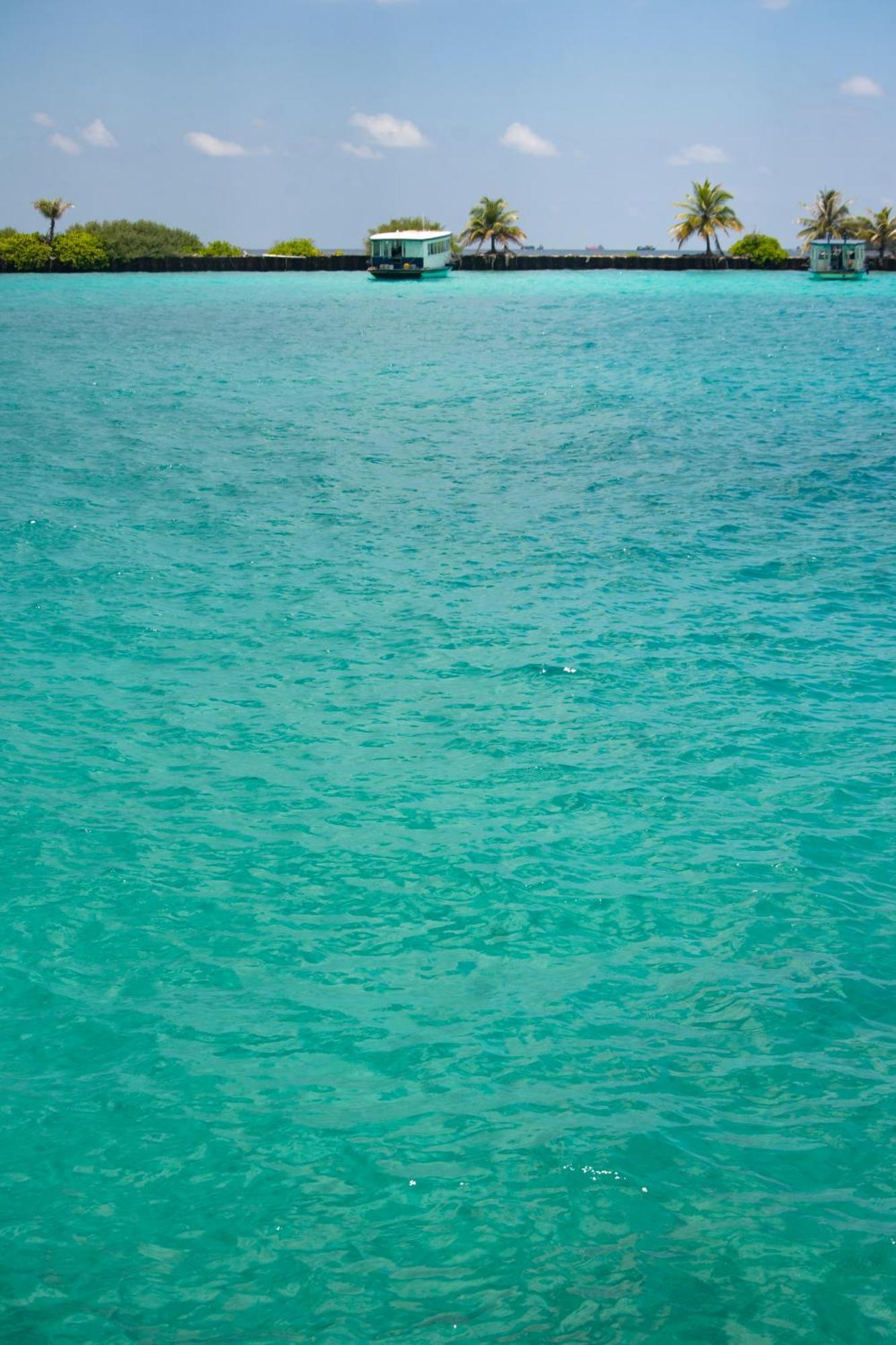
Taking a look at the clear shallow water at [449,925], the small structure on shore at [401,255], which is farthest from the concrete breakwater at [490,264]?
the clear shallow water at [449,925]

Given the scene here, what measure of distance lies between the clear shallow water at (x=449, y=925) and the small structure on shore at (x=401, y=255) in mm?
85648

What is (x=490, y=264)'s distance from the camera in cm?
12438

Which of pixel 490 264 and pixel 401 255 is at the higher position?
pixel 490 264

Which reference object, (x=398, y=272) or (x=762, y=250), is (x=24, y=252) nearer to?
(x=398, y=272)

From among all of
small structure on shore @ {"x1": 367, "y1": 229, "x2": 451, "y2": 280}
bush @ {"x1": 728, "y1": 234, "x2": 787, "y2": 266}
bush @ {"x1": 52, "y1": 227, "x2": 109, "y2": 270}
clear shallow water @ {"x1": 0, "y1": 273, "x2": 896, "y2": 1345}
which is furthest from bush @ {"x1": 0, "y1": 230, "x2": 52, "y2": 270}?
clear shallow water @ {"x1": 0, "y1": 273, "x2": 896, "y2": 1345}

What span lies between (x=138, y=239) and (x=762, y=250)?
5832cm

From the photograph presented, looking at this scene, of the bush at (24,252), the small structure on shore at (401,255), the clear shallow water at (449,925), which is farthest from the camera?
the bush at (24,252)

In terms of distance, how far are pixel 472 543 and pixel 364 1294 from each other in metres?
14.1

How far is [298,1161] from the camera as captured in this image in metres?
6.01

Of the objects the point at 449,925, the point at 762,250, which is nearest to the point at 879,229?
the point at 762,250

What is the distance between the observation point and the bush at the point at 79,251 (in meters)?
111

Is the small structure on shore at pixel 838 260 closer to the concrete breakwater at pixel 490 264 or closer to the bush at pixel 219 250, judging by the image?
the concrete breakwater at pixel 490 264

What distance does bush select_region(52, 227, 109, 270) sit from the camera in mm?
110750

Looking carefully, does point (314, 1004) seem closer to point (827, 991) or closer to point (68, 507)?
point (827, 991)
